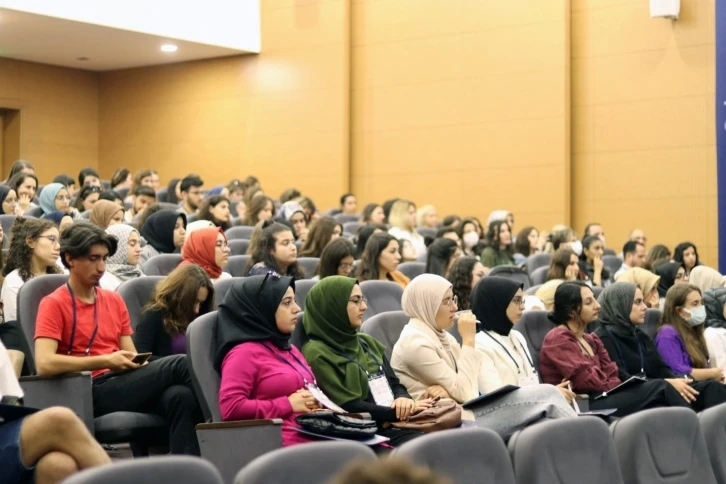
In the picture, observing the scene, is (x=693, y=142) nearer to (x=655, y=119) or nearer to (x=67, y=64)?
(x=655, y=119)

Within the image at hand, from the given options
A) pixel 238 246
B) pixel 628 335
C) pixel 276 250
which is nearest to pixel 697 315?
pixel 628 335

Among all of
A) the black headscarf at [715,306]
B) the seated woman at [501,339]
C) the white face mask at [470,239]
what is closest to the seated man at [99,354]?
the seated woman at [501,339]

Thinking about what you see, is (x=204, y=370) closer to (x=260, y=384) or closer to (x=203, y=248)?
(x=260, y=384)

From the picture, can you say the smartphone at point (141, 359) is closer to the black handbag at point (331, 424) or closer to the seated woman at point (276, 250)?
the black handbag at point (331, 424)

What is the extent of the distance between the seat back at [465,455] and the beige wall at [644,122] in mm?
8156

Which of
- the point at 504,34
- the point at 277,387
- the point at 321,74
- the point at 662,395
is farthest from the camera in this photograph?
the point at 321,74

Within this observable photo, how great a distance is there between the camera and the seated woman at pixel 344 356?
383cm

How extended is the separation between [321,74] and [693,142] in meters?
4.47

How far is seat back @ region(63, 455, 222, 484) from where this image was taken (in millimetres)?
1999

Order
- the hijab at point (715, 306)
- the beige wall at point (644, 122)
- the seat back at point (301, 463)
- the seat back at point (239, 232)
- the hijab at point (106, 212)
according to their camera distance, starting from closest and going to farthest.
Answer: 1. the seat back at point (301, 463)
2. the hijab at point (715, 306)
3. the hijab at point (106, 212)
4. the seat back at point (239, 232)
5. the beige wall at point (644, 122)

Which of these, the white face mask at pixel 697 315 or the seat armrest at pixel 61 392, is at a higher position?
the white face mask at pixel 697 315

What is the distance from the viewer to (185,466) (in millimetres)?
2131

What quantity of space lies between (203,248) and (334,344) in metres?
1.65

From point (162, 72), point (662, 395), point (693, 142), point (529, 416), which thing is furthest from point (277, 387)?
point (162, 72)
